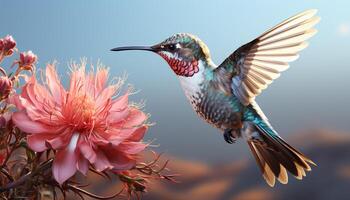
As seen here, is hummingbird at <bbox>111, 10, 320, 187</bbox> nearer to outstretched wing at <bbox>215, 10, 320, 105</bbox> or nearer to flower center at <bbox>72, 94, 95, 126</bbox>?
outstretched wing at <bbox>215, 10, 320, 105</bbox>

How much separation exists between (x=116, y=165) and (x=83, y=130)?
0.16 metres

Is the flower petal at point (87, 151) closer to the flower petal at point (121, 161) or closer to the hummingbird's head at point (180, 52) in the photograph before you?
the flower petal at point (121, 161)

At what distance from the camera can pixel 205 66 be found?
1.40m

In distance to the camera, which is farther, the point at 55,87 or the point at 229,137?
the point at 229,137

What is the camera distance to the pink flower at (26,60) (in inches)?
35.3

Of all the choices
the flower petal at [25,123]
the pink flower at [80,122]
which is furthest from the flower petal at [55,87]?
the flower petal at [25,123]

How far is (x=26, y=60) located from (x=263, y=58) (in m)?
0.74

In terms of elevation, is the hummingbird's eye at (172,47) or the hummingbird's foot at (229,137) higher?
the hummingbird's eye at (172,47)

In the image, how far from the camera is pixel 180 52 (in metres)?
1.36

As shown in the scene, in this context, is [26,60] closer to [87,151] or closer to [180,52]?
[87,151]

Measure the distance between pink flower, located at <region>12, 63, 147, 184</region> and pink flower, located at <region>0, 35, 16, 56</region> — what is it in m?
0.08

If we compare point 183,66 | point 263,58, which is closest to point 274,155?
point 263,58

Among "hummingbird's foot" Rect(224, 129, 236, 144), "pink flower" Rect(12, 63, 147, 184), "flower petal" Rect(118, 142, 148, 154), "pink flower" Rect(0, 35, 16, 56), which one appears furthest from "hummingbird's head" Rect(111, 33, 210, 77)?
"flower petal" Rect(118, 142, 148, 154)

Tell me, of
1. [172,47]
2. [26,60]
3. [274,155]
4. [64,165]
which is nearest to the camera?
[64,165]
